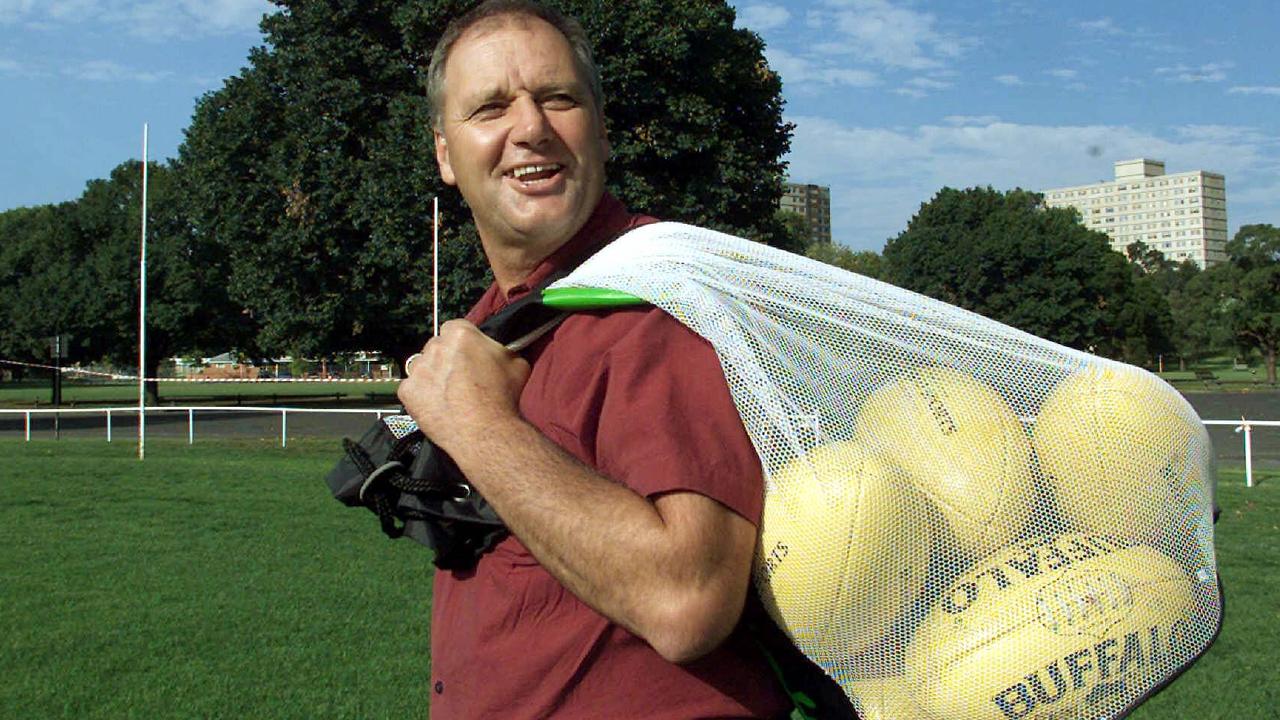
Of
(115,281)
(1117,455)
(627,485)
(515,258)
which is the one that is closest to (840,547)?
(627,485)

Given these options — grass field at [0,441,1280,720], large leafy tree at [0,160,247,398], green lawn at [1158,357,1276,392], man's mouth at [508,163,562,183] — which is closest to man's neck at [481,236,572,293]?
man's mouth at [508,163,562,183]

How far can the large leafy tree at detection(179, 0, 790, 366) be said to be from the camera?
22125 millimetres

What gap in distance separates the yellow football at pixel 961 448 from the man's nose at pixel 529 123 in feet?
2.27

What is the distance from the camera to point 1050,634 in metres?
1.42

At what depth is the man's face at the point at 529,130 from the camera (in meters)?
1.85

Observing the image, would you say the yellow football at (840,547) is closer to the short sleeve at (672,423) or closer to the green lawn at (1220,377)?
the short sleeve at (672,423)

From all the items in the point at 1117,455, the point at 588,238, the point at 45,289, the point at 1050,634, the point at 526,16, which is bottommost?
the point at 1050,634

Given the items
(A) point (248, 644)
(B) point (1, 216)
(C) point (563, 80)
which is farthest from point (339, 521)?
(B) point (1, 216)

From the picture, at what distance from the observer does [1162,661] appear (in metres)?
1.48

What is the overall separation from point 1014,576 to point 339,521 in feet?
35.5

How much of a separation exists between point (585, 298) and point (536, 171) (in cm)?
39

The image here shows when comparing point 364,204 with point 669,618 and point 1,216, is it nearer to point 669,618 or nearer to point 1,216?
point 669,618

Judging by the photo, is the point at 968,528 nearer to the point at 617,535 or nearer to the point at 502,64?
the point at 617,535

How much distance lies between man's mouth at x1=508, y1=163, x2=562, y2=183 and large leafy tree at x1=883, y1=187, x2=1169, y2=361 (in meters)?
53.3
